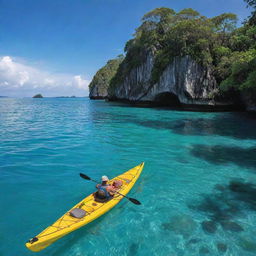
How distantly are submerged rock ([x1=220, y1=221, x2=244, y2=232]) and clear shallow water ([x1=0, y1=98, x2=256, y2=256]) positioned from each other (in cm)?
3

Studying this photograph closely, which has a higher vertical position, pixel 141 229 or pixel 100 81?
pixel 100 81

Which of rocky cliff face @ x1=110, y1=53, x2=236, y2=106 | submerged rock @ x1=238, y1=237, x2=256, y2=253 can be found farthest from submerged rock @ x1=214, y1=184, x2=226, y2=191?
rocky cliff face @ x1=110, y1=53, x2=236, y2=106

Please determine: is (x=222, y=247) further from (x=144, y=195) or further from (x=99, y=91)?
(x=99, y=91)

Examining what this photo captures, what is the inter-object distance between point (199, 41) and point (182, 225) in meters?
34.4

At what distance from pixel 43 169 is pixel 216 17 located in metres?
42.4

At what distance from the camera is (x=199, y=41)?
33.2 metres

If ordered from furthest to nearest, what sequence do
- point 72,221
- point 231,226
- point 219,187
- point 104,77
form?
point 104,77 < point 219,187 < point 231,226 < point 72,221

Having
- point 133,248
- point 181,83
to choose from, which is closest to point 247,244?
point 133,248

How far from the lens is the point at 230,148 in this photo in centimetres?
1285

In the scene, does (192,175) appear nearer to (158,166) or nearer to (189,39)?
(158,166)

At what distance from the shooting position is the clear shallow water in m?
5.07

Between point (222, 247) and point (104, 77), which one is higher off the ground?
point (104, 77)

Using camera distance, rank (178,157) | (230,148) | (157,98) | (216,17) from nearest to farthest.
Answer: (178,157), (230,148), (216,17), (157,98)

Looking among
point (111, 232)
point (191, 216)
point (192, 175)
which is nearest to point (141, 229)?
point (111, 232)
